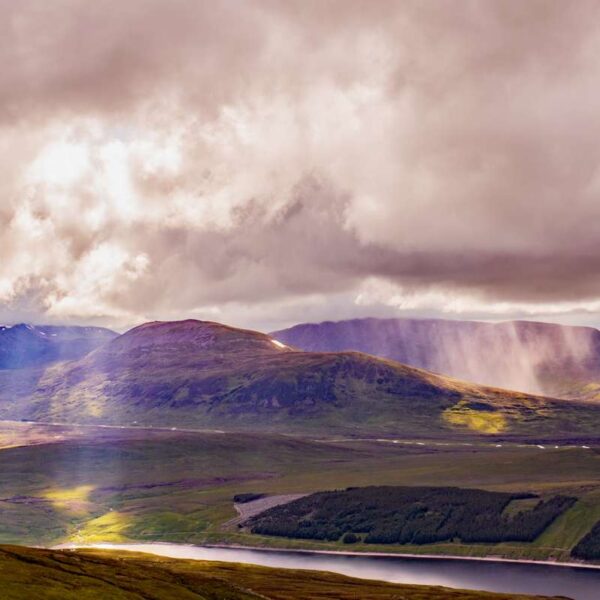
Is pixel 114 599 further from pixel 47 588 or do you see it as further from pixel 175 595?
pixel 175 595

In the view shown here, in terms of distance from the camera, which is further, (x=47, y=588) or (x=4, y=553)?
(x=4, y=553)

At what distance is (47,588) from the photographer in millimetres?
169000

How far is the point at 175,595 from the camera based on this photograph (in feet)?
651

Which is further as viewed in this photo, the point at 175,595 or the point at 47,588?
the point at 175,595

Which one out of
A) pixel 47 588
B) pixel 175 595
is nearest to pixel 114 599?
pixel 47 588

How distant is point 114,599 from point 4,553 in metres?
34.7

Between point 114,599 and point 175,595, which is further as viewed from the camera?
point 175,595

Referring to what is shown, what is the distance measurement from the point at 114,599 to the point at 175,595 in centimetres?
2529

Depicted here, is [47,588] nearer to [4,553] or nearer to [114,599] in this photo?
[114,599]

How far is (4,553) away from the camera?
19688cm

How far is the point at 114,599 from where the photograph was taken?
175500 mm

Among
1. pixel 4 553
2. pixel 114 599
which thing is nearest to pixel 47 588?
pixel 114 599

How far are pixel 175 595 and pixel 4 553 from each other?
36.7 meters
